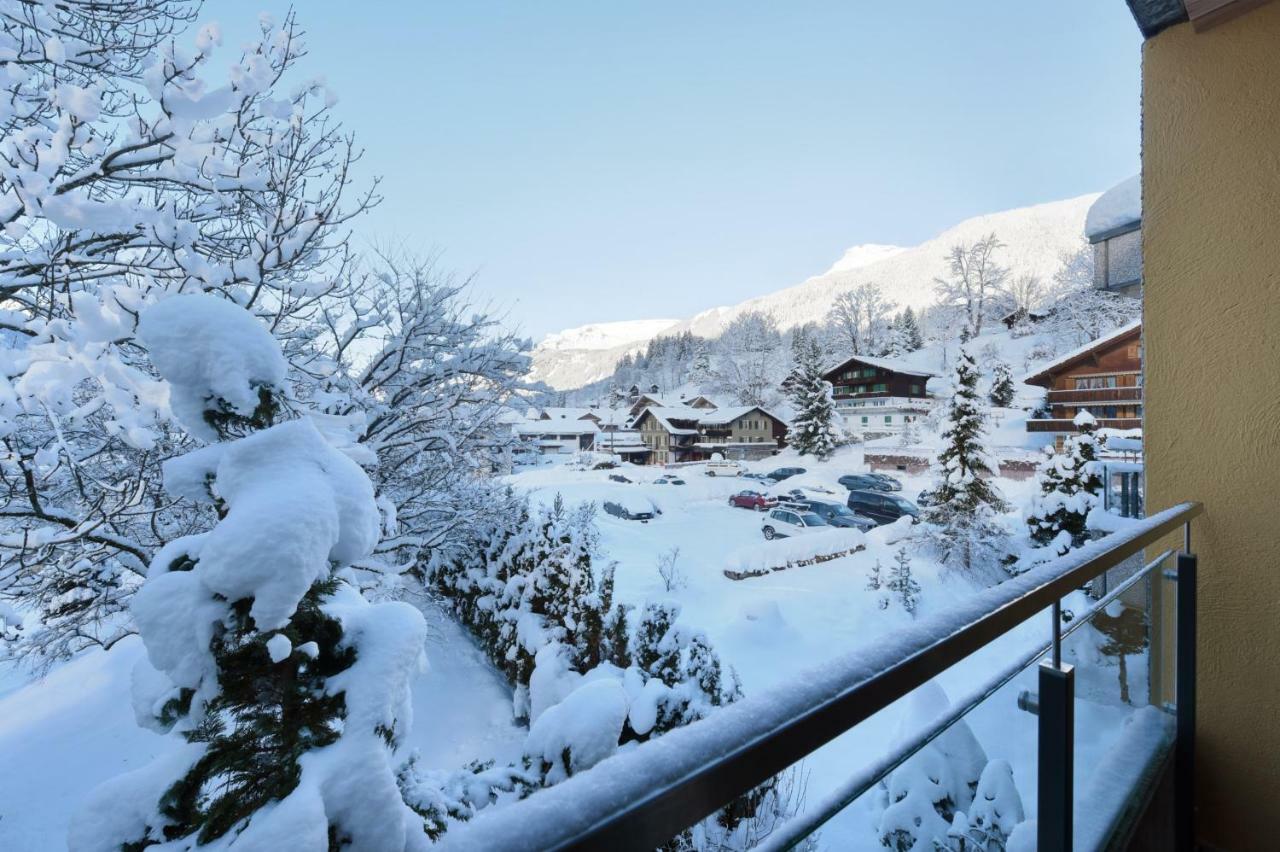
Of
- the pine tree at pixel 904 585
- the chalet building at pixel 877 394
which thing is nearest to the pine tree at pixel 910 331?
the chalet building at pixel 877 394

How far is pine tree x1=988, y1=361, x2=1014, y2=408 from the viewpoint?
414 inches

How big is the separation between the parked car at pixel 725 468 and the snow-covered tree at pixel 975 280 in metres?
7.97

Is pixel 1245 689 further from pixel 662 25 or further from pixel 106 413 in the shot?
pixel 662 25

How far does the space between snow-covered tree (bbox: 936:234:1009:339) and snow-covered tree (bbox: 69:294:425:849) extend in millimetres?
19156

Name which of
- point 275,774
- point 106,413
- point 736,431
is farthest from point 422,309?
point 736,431

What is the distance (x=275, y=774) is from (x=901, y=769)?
2.93 feet

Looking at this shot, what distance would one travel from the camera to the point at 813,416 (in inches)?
619

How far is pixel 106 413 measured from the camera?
321cm

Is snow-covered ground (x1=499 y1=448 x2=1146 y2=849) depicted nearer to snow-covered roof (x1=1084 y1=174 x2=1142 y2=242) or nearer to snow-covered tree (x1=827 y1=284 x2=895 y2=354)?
snow-covered roof (x1=1084 y1=174 x2=1142 y2=242)

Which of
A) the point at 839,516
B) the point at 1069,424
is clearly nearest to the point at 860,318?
the point at 839,516

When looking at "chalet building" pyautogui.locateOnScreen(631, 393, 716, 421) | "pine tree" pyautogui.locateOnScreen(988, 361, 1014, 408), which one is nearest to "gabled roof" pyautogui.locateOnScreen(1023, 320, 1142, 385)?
"pine tree" pyautogui.locateOnScreen(988, 361, 1014, 408)

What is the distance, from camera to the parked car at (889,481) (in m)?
11.6

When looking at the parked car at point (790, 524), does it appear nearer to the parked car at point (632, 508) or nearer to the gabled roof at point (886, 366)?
the parked car at point (632, 508)

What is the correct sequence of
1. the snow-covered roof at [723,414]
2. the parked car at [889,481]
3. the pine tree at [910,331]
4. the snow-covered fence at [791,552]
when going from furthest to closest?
the snow-covered roof at [723,414] → the pine tree at [910,331] → the parked car at [889,481] → the snow-covered fence at [791,552]
